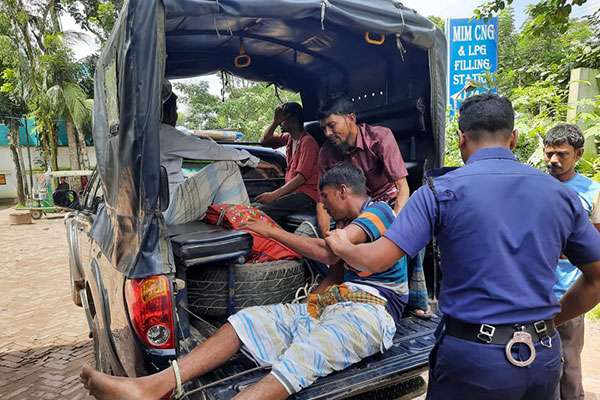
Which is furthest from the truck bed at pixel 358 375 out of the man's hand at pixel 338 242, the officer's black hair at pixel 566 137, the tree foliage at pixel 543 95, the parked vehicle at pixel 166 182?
the tree foliage at pixel 543 95

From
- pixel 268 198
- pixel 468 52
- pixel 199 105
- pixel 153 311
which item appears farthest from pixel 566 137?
pixel 199 105

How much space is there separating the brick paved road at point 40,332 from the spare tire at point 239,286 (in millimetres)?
1662

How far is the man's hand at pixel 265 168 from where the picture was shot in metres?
4.56

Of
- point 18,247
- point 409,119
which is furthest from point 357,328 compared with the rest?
point 18,247

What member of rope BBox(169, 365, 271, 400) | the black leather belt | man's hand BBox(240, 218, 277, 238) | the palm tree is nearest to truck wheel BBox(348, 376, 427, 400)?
rope BBox(169, 365, 271, 400)

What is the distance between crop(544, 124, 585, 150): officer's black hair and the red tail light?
2.42 meters

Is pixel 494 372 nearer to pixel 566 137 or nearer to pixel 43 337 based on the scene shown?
pixel 566 137

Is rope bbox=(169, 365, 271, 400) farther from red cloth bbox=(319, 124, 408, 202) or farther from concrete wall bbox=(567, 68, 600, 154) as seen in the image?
concrete wall bbox=(567, 68, 600, 154)

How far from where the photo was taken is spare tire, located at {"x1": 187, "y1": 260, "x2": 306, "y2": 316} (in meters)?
2.29

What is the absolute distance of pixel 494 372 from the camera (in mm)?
1326

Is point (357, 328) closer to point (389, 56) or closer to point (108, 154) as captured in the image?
point (108, 154)

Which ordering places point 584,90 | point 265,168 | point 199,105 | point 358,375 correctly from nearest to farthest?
1. point 358,375
2. point 265,168
3. point 584,90
4. point 199,105

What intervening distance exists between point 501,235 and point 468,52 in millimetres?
6300

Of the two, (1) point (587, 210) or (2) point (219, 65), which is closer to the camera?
(1) point (587, 210)
